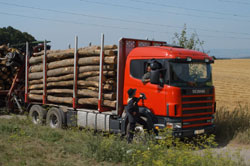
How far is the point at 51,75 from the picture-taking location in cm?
1328

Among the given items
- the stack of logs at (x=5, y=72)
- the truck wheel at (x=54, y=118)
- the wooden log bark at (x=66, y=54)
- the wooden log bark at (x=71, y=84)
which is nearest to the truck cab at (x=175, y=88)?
the wooden log bark at (x=71, y=84)

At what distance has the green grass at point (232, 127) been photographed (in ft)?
34.8

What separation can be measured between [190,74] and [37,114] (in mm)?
7167

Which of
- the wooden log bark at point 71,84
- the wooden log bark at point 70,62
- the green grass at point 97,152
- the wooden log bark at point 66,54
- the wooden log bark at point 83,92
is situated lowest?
the green grass at point 97,152

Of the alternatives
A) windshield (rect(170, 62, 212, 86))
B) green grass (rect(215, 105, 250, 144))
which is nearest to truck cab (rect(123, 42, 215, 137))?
windshield (rect(170, 62, 212, 86))

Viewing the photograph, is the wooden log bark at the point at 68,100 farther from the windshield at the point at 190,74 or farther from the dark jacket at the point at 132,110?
the windshield at the point at 190,74

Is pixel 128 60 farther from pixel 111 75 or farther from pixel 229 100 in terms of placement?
pixel 229 100

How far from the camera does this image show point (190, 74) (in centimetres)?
973

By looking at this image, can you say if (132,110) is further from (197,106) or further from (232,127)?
(232,127)

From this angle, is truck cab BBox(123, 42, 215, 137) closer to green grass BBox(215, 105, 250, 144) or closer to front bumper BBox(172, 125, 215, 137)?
front bumper BBox(172, 125, 215, 137)

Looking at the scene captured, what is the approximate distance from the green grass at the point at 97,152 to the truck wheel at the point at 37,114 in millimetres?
3520

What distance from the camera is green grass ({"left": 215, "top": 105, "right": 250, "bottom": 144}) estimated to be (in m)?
10.6

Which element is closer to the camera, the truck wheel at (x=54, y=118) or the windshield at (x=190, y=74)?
the windshield at (x=190, y=74)

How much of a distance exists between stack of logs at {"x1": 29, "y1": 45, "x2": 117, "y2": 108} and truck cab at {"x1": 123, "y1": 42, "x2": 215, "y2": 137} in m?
0.84
